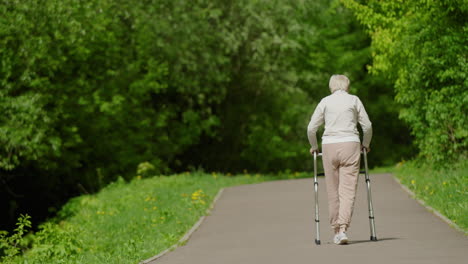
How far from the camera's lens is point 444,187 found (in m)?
16.0

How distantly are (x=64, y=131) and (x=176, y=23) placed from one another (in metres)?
5.60

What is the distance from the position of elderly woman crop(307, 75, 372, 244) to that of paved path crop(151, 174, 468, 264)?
15.9 inches

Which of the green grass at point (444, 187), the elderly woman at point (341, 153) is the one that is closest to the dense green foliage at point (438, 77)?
the green grass at point (444, 187)

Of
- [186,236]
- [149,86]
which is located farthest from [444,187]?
[149,86]

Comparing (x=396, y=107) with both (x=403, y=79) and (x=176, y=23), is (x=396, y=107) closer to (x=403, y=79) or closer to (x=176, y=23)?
(x=176, y=23)

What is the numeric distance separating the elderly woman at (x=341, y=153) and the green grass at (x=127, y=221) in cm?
243

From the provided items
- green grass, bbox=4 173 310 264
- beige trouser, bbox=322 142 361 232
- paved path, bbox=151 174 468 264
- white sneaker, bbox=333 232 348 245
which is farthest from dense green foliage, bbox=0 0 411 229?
white sneaker, bbox=333 232 348 245

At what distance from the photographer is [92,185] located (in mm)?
28844

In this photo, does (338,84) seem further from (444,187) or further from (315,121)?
(444,187)

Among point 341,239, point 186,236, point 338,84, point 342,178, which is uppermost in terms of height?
point 338,84

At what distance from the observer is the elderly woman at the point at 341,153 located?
35.8 feet

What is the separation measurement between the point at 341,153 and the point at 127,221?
710 cm

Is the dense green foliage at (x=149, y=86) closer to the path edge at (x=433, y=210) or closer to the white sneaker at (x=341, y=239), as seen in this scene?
the path edge at (x=433, y=210)

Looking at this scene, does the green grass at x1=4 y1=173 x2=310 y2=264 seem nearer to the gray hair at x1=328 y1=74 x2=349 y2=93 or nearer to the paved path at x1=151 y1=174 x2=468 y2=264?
the paved path at x1=151 y1=174 x2=468 y2=264
